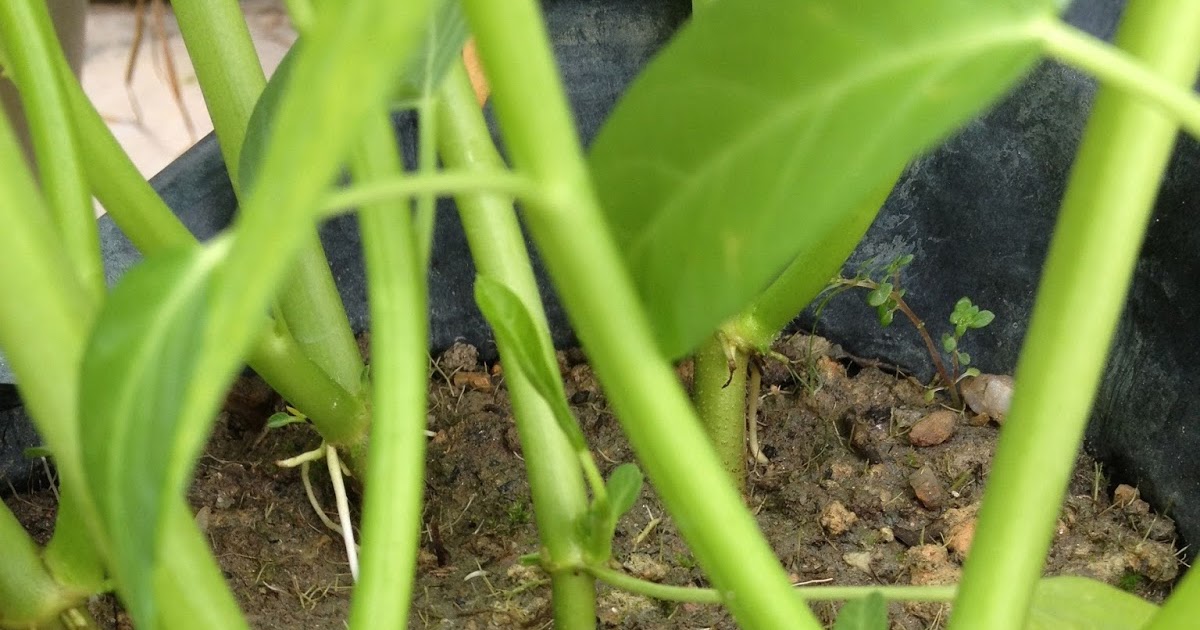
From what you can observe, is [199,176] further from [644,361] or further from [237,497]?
[644,361]

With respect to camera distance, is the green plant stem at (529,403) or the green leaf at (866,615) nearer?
the green leaf at (866,615)

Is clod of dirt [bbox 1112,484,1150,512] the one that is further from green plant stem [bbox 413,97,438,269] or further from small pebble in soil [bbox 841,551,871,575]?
green plant stem [bbox 413,97,438,269]

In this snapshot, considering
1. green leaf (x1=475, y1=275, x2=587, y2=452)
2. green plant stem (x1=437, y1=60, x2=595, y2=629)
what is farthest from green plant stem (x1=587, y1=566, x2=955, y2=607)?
green leaf (x1=475, y1=275, x2=587, y2=452)

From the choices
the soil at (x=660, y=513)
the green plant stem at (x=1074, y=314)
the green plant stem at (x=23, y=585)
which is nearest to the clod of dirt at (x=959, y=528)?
the soil at (x=660, y=513)

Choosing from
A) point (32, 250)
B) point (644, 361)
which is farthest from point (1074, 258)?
point (32, 250)

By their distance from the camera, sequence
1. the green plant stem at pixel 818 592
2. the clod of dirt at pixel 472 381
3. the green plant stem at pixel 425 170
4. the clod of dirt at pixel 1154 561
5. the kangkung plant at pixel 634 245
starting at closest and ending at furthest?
the kangkung plant at pixel 634 245, the green plant stem at pixel 425 170, the green plant stem at pixel 818 592, the clod of dirt at pixel 1154 561, the clod of dirt at pixel 472 381

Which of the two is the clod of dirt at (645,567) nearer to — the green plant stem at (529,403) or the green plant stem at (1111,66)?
the green plant stem at (529,403)

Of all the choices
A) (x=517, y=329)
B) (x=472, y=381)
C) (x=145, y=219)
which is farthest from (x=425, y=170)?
(x=472, y=381)
